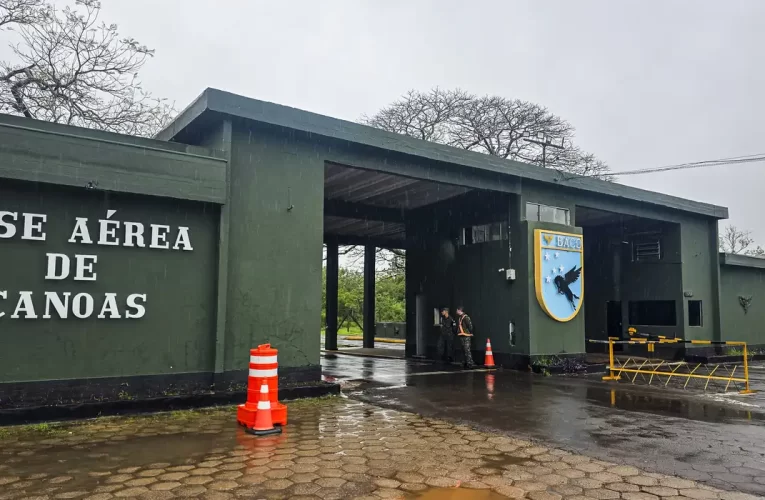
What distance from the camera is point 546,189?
1482 centimetres

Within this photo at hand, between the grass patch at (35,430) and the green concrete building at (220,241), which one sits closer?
the grass patch at (35,430)

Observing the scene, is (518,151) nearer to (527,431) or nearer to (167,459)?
(527,431)

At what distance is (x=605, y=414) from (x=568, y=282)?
6.58 meters

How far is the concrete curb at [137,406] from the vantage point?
735 cm

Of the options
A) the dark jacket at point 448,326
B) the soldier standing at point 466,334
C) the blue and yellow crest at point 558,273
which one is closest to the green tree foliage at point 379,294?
the dark jacket at point 448,326

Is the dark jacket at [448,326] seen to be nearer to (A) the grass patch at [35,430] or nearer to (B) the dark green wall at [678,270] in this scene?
(B) the dark green wall at [678,270]

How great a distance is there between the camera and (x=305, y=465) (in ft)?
18.3

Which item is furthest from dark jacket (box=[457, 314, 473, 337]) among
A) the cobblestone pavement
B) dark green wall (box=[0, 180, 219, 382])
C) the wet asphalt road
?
dark green wall (box=[0, 180, 219, 382])

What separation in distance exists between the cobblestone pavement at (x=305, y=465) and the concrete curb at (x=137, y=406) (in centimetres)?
27

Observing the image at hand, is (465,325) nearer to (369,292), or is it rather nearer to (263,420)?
(263,420)

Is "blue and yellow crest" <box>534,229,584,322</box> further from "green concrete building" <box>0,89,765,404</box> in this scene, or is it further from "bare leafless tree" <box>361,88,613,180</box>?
"bare leafless tree" <box>361,88,613,180</box>

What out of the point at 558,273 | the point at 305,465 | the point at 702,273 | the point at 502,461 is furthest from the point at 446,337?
the point at 305,465

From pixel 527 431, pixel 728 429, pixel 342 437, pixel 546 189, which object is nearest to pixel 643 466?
pixel 527 431

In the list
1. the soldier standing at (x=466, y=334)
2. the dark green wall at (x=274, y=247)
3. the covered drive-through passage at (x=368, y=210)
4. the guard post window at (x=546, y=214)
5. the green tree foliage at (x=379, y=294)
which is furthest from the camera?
the green tree foliage at (x=379, y=294)
